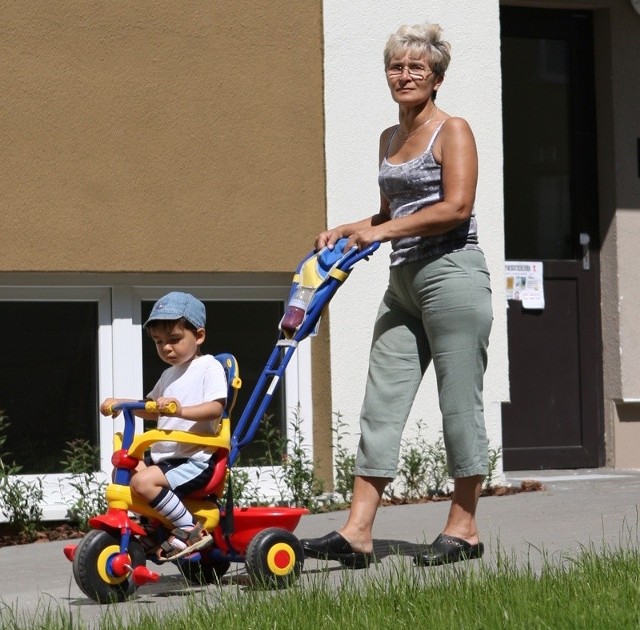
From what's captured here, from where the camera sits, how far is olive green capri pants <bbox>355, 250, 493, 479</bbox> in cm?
562

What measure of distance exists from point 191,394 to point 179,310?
12.6 inches

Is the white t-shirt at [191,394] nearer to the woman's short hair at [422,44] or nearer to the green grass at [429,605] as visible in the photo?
the green grass at [429,605]

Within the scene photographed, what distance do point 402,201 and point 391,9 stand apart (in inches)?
126

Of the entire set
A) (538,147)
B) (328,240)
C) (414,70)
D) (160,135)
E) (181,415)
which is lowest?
(181,415)

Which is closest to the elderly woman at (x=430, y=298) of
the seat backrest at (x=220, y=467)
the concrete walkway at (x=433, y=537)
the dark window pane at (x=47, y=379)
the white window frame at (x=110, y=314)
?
the concrete walkway at (x=433, y=537)

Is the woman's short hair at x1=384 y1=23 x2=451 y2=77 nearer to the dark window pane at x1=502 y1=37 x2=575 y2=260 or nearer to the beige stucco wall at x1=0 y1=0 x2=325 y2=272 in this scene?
the beige stucco wall at x1=0 y1=0 x2=325 y2=272

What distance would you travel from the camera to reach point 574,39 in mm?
10031

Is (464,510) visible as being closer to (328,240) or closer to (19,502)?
(328,240)

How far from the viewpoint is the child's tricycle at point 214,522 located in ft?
16.0

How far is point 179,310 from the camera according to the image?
5285 millimetres

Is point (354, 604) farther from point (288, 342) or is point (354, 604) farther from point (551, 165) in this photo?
point (551, 165)

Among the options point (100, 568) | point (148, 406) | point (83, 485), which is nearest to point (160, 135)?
point (83, 485)

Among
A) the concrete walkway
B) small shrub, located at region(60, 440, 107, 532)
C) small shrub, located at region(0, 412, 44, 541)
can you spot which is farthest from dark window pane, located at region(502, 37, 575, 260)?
small shrub, located at region(0, 412, 44, 541)

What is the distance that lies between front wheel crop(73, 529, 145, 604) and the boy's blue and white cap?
0.85 meters
